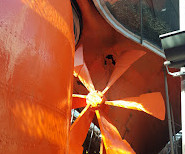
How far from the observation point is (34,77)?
8.30 ft

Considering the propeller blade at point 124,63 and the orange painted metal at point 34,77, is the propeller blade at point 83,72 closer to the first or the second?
the propeller blade at point 124,63

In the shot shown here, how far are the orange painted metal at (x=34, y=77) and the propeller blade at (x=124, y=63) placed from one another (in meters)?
3.51

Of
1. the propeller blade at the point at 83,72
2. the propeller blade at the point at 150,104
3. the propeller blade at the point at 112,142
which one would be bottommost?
the propeller blade at the point at 112,142

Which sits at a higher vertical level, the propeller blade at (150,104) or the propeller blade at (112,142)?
the propeller blade at (150,104)

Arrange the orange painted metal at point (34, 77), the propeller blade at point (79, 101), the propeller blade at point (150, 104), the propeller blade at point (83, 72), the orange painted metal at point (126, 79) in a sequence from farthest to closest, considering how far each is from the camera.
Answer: the orange painted metal at point (126, 79), the propeller blade at point (79, 101), the propeller blade at point (83, 72), the propeller blade at point (150, 104), the orange painted metal at point (34, 77)

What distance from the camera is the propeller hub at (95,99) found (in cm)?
658

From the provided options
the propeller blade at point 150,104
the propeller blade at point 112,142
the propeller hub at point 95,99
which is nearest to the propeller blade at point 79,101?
the propeller hub at point 95,99

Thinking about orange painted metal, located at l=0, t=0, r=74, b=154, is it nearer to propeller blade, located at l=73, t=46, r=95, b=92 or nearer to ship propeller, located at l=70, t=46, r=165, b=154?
ship propeller, located at l=70, t=46, r=165, b=154

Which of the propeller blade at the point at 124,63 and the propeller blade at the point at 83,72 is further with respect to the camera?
the propeller blade at the point at 124,63

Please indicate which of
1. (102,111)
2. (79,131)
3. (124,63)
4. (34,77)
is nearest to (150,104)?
(102,111)

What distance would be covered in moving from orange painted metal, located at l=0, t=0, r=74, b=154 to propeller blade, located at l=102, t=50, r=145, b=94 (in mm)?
3512

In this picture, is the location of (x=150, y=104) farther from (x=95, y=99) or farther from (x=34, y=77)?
(x=34, y=77)

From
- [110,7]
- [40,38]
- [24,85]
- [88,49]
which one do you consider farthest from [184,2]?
[88,49]

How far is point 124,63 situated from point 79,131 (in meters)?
2.25
